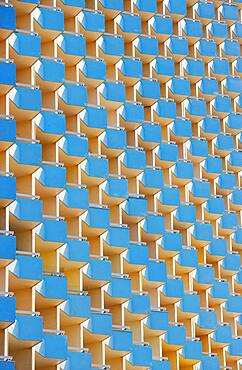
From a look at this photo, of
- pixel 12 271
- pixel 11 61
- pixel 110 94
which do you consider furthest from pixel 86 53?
pixel 12 271

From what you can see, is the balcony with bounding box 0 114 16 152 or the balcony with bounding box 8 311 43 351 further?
the balcony with bounding box 0 114 16 152

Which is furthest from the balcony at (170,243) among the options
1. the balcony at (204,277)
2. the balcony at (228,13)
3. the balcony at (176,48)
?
the balcony at (228,13)

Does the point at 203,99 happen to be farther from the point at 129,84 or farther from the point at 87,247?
the point at 87,247

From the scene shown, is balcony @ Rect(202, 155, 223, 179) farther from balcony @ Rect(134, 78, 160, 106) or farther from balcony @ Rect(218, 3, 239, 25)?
balcony @ Rect(218, 3, 239, 25)

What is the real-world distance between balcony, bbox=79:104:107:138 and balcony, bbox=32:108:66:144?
208 centimetres

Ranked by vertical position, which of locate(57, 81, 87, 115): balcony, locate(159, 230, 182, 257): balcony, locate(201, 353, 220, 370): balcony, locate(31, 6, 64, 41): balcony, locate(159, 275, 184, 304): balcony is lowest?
locate(201, 353, 220, 370): balcony

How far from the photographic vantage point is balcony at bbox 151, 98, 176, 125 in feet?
175

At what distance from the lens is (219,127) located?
57031 millimetres

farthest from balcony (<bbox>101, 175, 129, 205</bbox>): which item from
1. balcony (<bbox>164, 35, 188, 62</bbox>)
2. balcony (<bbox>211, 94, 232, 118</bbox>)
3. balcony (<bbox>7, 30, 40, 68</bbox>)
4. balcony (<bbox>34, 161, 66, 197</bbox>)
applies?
balcony (<bbox>211, 94, 232, 118</bbox>)

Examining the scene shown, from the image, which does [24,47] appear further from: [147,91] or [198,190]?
[198,190]

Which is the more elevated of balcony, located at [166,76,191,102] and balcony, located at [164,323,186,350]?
balcony, located at [166,76,191,102]

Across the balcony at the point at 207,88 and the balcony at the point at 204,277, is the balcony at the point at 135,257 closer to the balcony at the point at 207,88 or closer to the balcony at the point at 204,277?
the balcony at the point at 204,277

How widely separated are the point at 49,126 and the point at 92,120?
311cm

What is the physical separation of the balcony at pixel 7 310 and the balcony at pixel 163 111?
571 inches
